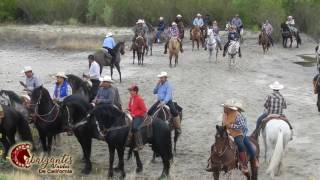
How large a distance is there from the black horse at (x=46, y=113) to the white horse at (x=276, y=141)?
15.3ft

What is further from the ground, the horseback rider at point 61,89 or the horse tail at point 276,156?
the horseback rider at point 61,89

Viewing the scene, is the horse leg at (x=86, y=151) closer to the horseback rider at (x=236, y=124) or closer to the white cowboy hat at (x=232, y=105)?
the horseback rider at (x=236, y=124)

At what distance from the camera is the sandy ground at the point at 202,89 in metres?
13.5

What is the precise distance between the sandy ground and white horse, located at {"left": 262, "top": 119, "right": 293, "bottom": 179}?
1.66 feet

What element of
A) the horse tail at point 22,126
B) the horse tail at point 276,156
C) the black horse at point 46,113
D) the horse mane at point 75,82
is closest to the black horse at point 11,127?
the horse tail at point 22,126

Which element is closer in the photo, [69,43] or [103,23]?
[69,43]

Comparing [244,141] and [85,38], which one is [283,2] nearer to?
[85,38]

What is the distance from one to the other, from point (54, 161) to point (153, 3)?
36.6 m

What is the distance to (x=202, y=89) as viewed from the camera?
883 inches

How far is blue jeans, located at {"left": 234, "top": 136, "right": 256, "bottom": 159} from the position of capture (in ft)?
35.7

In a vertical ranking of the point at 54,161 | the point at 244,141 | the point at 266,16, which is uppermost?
the point at 266,16

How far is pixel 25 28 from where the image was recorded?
48.7 m

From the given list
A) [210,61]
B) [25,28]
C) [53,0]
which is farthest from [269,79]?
[53,0]

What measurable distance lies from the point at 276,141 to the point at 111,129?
3.64m
